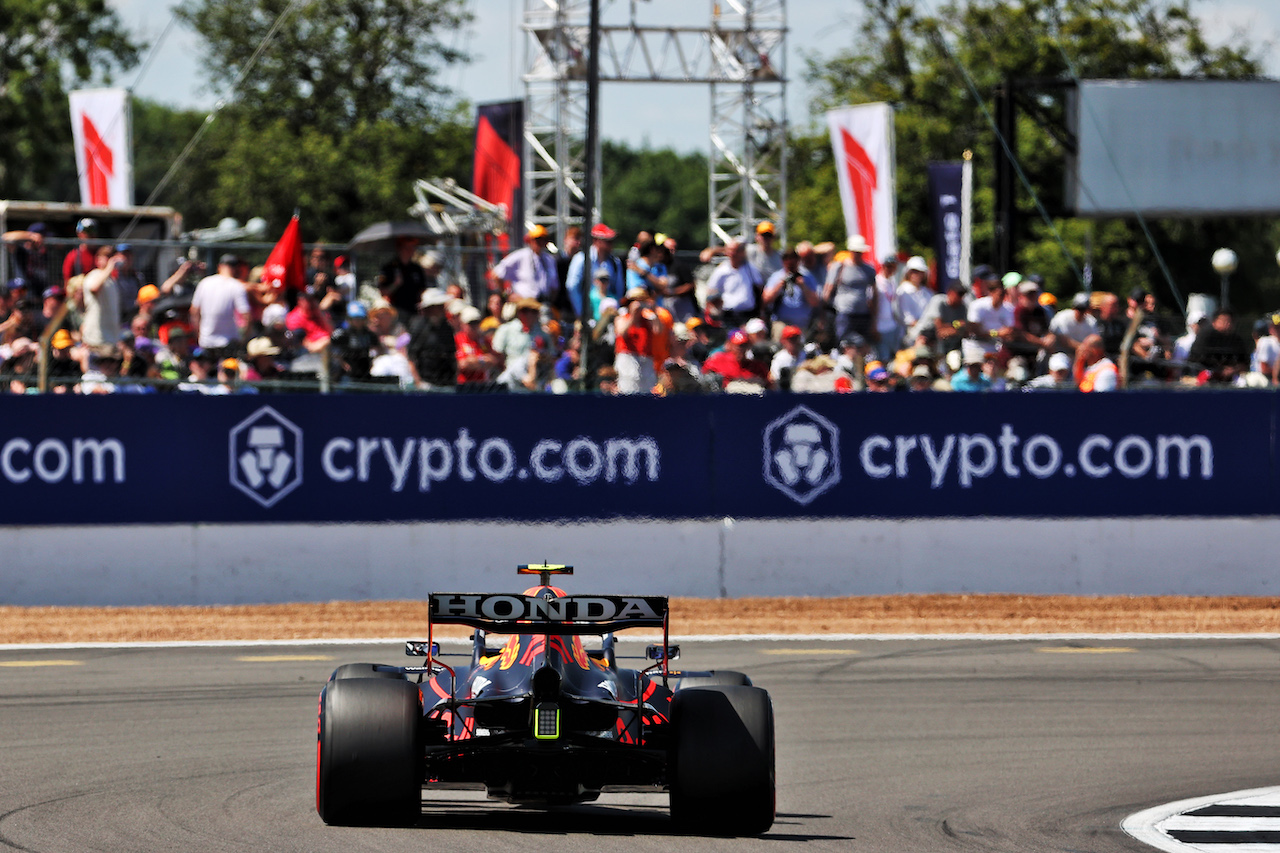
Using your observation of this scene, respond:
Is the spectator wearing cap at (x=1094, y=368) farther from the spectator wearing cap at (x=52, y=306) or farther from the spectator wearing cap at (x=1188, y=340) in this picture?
the spectator wearing cap at (x=52, y=306)

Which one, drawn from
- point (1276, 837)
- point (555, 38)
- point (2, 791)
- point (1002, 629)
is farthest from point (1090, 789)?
point (555, 38)

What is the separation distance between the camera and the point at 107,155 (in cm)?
2659

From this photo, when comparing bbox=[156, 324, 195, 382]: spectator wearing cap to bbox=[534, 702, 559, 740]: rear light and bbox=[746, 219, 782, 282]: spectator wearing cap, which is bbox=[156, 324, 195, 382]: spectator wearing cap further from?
bbox=[534, 702, 559, 740]: rear light

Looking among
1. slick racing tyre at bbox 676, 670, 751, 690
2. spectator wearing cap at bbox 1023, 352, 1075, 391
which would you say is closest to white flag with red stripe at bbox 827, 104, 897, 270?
spectator wearing cap at bbox 1023, 352, 1075, 391

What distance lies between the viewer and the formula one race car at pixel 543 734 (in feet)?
21.7

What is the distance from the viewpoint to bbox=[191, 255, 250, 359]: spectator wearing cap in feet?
54.9

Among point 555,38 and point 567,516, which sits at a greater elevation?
point 555,38

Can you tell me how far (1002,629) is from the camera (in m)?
14.4

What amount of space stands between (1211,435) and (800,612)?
148 inches

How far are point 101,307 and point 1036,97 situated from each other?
4986 centimetres

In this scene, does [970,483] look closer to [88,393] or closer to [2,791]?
[88,393]

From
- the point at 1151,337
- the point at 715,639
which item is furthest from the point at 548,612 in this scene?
the point at 1151,337

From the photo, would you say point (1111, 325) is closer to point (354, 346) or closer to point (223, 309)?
point (354, 346)

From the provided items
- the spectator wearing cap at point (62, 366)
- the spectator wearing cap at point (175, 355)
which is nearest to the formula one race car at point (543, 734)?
the spectator wearing cap at point (62, 366)
